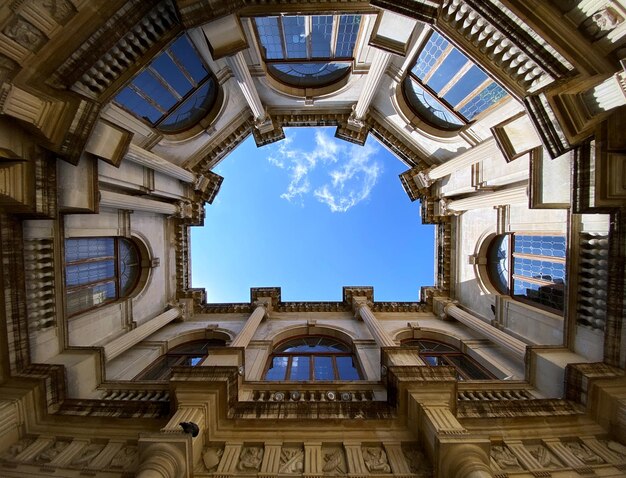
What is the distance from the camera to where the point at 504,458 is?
7.19 metres

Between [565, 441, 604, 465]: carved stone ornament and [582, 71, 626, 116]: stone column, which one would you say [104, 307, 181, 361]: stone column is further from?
[582, 71, 626, 116]: stone column

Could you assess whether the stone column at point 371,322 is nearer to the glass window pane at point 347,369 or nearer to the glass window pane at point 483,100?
the glass window pane at point 347,369

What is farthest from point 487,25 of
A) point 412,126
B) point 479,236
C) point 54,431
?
point 54,431

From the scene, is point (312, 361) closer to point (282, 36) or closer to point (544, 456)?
point (544, 456)

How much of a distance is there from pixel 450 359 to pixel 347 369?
4.81m

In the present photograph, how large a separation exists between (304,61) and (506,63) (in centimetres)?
985

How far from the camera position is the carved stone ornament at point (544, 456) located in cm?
698

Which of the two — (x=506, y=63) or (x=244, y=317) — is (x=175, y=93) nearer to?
(x=244, y=317)

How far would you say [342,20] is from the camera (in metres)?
12.9

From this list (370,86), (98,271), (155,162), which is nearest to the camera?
(155,162)

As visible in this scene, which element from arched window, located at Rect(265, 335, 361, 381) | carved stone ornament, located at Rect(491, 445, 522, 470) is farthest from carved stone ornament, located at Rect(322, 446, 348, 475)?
arched window, located at Rect(265, 335, 361, 381)

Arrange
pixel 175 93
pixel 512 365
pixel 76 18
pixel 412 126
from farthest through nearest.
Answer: pixel 412 126, pixel 175 93, pixel 512 365, pixel 76 18

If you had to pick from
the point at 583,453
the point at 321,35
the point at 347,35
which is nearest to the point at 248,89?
the point at 321,35

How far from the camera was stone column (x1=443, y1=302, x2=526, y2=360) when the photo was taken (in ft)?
37.0
